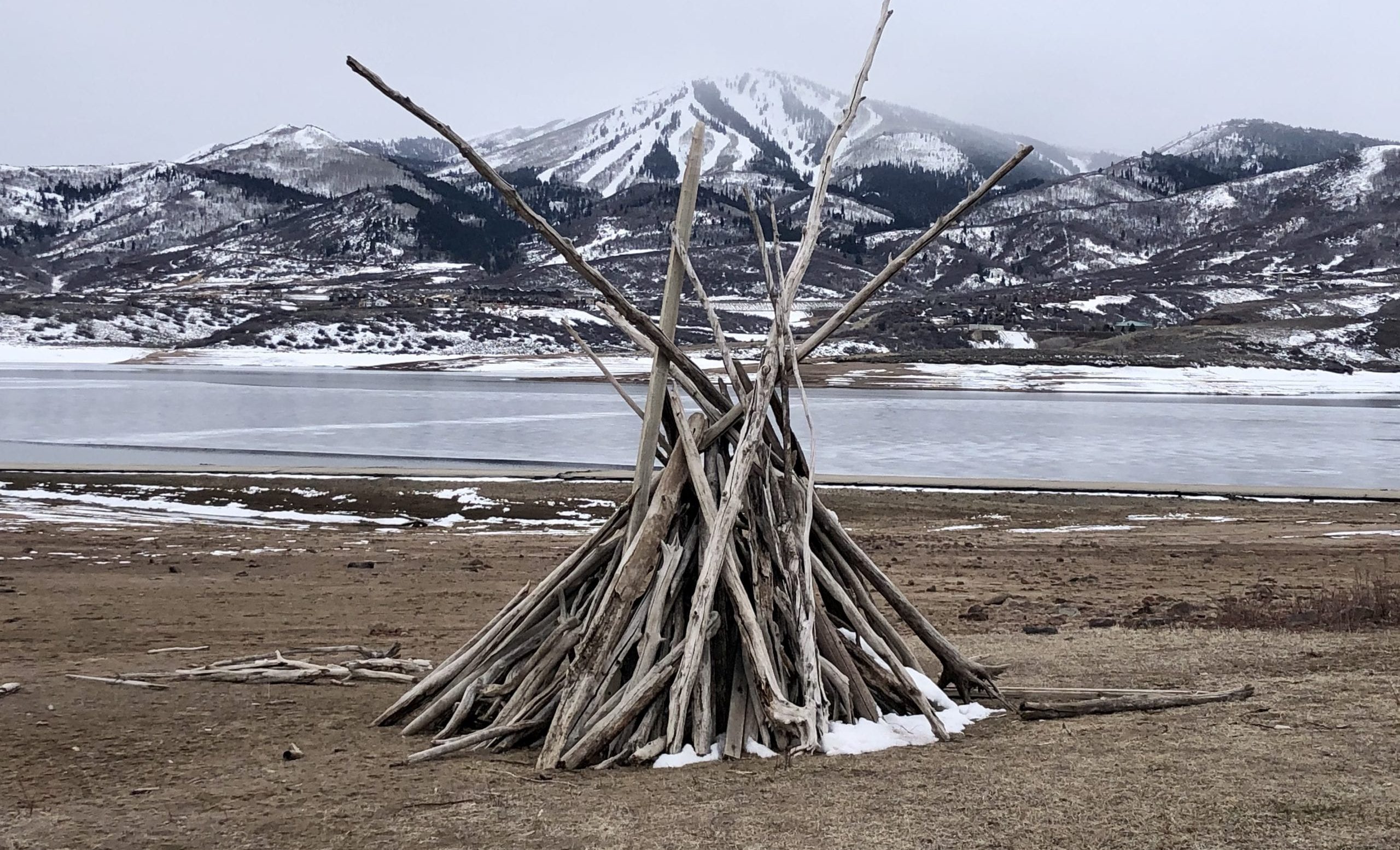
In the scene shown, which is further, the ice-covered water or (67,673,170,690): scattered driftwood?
the ice-covered water

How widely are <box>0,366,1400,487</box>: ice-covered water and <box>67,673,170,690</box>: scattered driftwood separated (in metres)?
18.8

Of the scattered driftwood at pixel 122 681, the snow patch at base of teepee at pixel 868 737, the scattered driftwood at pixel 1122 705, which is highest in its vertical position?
the scattered driftwood at pixel 1122 705

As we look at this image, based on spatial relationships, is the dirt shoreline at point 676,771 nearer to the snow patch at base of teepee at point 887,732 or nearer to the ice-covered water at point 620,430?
the snow patch at base of teepee at point 887,732

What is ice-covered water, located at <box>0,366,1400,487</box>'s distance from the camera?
28344 millimetres

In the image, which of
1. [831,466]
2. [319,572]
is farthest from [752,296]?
[319,572]

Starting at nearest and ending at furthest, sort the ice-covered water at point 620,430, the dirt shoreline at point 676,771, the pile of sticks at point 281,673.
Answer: the dirt shoreline at point 676,771 < the pile of sticks at point 281,673 < the ice-covered water at point 620,430

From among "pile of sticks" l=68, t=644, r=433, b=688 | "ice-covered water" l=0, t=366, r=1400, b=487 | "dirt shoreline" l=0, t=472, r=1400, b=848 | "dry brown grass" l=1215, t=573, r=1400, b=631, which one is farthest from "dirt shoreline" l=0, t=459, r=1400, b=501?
"pile of sticks" l=68, t=644, r=433, b=688

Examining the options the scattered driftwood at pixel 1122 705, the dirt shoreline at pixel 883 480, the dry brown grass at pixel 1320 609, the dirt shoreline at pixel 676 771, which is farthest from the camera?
the dirt shoreline at pixel 883 480

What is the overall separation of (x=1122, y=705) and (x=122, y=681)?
19.0ft

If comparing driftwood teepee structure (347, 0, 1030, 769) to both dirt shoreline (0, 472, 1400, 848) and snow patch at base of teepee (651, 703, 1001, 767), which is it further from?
dirt shoreline (0, 472, 1400, 848)

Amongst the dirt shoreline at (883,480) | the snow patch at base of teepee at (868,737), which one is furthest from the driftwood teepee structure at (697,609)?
the dirt shoreline at (883,480)

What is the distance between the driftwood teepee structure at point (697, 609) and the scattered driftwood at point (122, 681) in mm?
1803

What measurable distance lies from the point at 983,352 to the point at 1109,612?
237 ft

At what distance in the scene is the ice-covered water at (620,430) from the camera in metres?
28.3
